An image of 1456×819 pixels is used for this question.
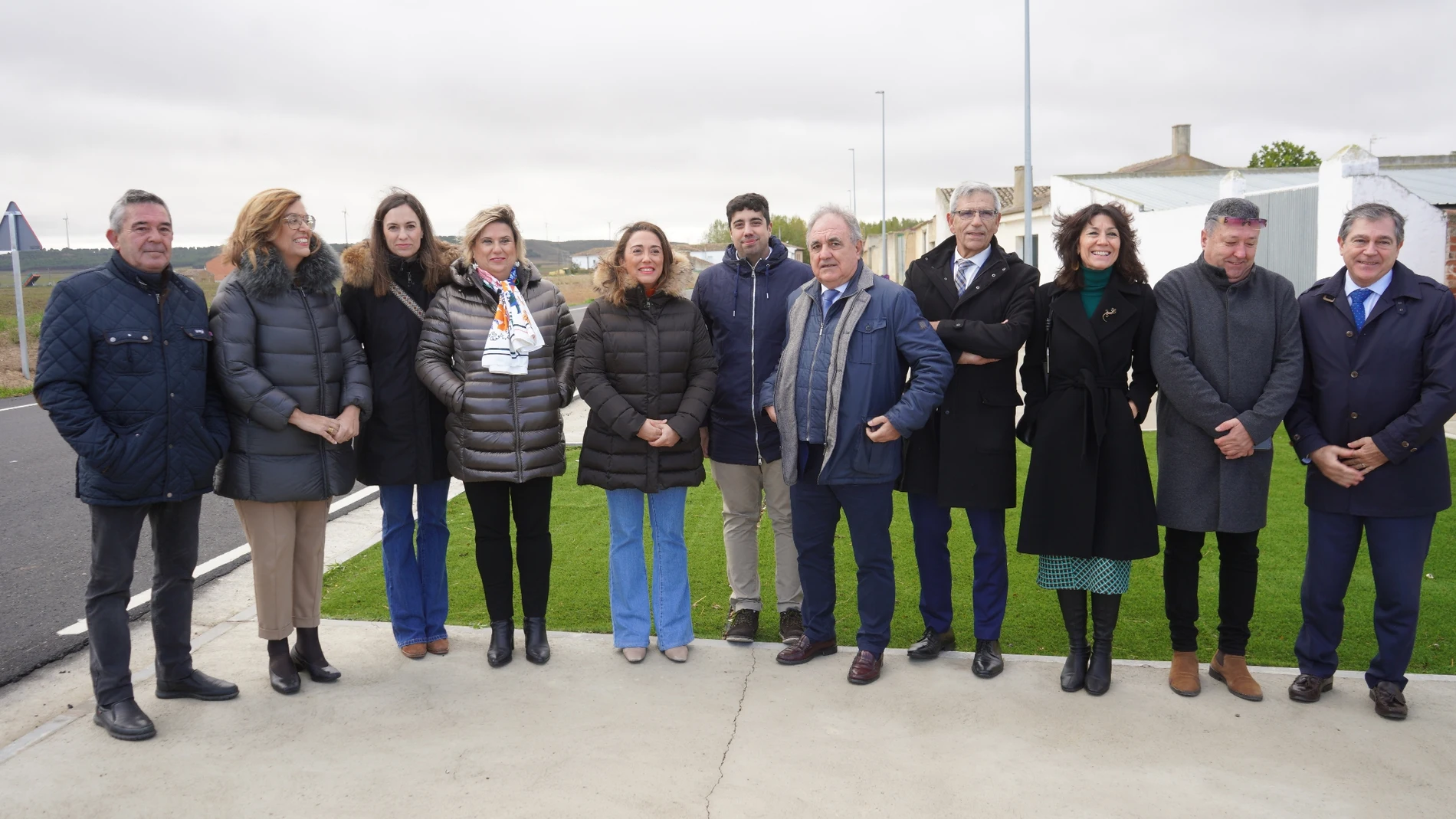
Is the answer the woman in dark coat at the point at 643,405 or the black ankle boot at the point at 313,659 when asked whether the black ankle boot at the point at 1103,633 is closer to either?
the woman in dark coat at the point at 643,405

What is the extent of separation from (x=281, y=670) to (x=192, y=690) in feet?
1.14

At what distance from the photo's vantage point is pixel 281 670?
4.43 meters

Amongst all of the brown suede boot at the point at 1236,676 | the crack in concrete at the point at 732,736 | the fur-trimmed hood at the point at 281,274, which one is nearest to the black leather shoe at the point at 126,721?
the fur-trimmed hood at the point at 281,274

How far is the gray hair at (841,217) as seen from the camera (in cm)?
456

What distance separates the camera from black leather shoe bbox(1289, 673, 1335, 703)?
413 centimetres

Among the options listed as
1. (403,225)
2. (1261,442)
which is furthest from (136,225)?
(1261,442)

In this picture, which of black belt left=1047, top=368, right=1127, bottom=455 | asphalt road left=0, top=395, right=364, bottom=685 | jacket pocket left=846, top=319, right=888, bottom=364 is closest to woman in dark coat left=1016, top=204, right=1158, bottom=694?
black belt left=1047, top=368, right=1127, bottom=455

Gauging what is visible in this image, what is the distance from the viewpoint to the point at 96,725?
158 inches

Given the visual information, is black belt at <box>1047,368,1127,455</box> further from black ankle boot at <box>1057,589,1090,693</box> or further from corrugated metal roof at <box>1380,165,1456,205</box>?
corrugated metal roof at <box>1380,165,1456,205</box>

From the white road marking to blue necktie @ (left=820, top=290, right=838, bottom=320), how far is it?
3018mm

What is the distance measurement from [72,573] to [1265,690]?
6.74 m

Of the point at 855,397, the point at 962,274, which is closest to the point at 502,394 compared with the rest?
the point at 855,397

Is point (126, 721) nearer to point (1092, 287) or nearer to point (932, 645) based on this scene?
point (932, 645)

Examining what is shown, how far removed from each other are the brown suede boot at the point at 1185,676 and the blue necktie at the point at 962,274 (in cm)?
183
